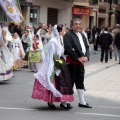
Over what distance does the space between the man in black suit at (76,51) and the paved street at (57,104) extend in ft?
2.18

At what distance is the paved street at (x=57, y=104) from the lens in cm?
795

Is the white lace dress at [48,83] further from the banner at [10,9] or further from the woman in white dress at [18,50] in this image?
the woman in white dress at [18,50]

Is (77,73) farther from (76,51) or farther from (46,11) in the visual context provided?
(46,11)

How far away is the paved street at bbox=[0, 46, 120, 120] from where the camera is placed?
7.95m

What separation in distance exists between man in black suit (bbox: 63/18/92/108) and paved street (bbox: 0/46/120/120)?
66cm

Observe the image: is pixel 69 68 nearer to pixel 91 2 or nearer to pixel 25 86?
pixel 25 86

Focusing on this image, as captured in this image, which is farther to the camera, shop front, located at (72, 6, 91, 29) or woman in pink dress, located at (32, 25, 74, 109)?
shop front, located at (72, 6, 91, 29)

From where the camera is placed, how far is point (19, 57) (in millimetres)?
17203

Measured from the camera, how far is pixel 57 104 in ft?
30.5

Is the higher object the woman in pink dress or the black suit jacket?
the black suit jacket

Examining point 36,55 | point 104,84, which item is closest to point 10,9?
point 36,55

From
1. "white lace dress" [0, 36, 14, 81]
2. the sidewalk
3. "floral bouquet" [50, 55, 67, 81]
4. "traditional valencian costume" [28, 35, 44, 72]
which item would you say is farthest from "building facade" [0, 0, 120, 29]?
"floral bouquet" [50, 55, 67, 81]

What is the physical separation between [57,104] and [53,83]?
95 cm

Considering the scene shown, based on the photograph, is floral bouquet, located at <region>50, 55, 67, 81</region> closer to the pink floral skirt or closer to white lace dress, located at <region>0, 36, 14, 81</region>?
the pink floral skirt
